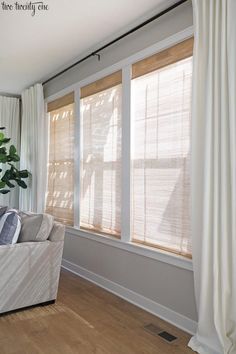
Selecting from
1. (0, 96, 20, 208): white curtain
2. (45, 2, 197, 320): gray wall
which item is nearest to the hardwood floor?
(45, 2, 197, 320): gray wall

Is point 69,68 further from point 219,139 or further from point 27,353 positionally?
point 27,353

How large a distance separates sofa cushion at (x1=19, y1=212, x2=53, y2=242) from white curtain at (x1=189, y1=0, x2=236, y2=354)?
1.36m

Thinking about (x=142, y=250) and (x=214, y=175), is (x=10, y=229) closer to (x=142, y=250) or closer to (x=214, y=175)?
(x=142, y=250)

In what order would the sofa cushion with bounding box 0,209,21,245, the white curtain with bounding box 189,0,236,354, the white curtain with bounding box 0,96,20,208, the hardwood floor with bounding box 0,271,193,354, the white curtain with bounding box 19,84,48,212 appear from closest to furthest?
the white curtain with bounding box 189,0,236,354 → the hardwood floor with bounding box 0,271,193,354 → the sofa cushion with bounding box 0,209,21,245 → the white curtain with bounding box 19,84,48,212 → the white curtain with bounding box 0,96,20,208

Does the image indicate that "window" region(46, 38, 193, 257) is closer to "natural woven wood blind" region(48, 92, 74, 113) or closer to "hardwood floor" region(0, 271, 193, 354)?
"natural woven wood blind" region(48, 92, 74, 113)

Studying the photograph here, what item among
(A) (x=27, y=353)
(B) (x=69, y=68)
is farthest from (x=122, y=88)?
(A) (x=27, y=353)

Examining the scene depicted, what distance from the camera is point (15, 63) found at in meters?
4.04

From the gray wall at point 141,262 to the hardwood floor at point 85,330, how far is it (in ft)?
0.64

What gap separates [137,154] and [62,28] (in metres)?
1.40

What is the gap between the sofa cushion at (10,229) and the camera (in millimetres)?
2783

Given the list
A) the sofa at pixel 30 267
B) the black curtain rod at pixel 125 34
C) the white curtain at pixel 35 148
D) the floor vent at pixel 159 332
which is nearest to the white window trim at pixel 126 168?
the black curtain rod at pixel 125 34

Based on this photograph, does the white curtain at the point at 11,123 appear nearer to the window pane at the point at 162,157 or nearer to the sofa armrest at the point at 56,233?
the sofa armrest at the point at 56,233

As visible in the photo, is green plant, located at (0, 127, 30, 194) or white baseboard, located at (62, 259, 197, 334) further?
green plant, located at (0, 127, 30, 194)

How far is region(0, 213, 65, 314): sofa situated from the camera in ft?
8.83
